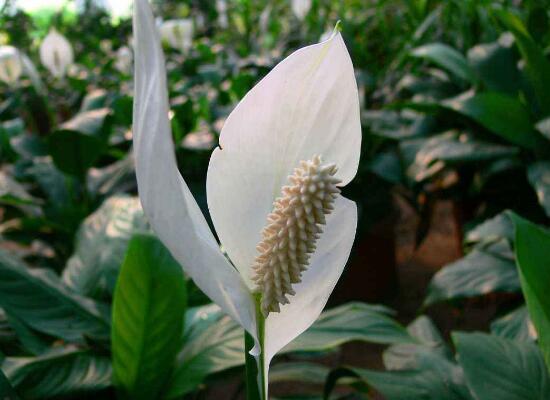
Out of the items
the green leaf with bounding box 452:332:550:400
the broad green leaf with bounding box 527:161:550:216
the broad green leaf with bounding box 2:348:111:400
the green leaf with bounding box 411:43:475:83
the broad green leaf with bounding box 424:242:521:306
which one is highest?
the green leaf with bounding box 411:43:475:83

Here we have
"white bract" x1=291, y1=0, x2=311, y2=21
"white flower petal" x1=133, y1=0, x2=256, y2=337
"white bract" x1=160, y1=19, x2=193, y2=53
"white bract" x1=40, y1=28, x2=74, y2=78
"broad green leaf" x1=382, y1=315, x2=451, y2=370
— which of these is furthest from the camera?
"white bract" x1=160, y1=19, x2=193, y2=53

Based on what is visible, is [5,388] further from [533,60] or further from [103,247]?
[533,60]

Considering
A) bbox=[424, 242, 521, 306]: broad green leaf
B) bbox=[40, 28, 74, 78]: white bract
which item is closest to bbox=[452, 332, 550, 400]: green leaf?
bbox=[424, 242, 521, 306]: broad green leaf

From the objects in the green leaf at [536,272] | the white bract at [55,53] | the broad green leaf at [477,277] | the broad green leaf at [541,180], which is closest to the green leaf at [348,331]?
the green leaf at [536,272]

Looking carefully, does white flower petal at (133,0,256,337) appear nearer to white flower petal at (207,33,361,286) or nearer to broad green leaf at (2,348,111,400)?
white flower petal at (207,33,361,286)

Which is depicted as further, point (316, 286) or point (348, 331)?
point (348, 331)

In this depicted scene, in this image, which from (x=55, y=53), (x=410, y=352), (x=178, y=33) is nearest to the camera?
(x=410, y=352)

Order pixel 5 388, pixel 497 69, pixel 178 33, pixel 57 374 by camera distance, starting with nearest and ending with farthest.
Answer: pixel 5 388, pixel 57 374, pixel 497 69, pixel 178 33

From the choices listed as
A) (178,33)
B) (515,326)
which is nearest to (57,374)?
(515,326)
